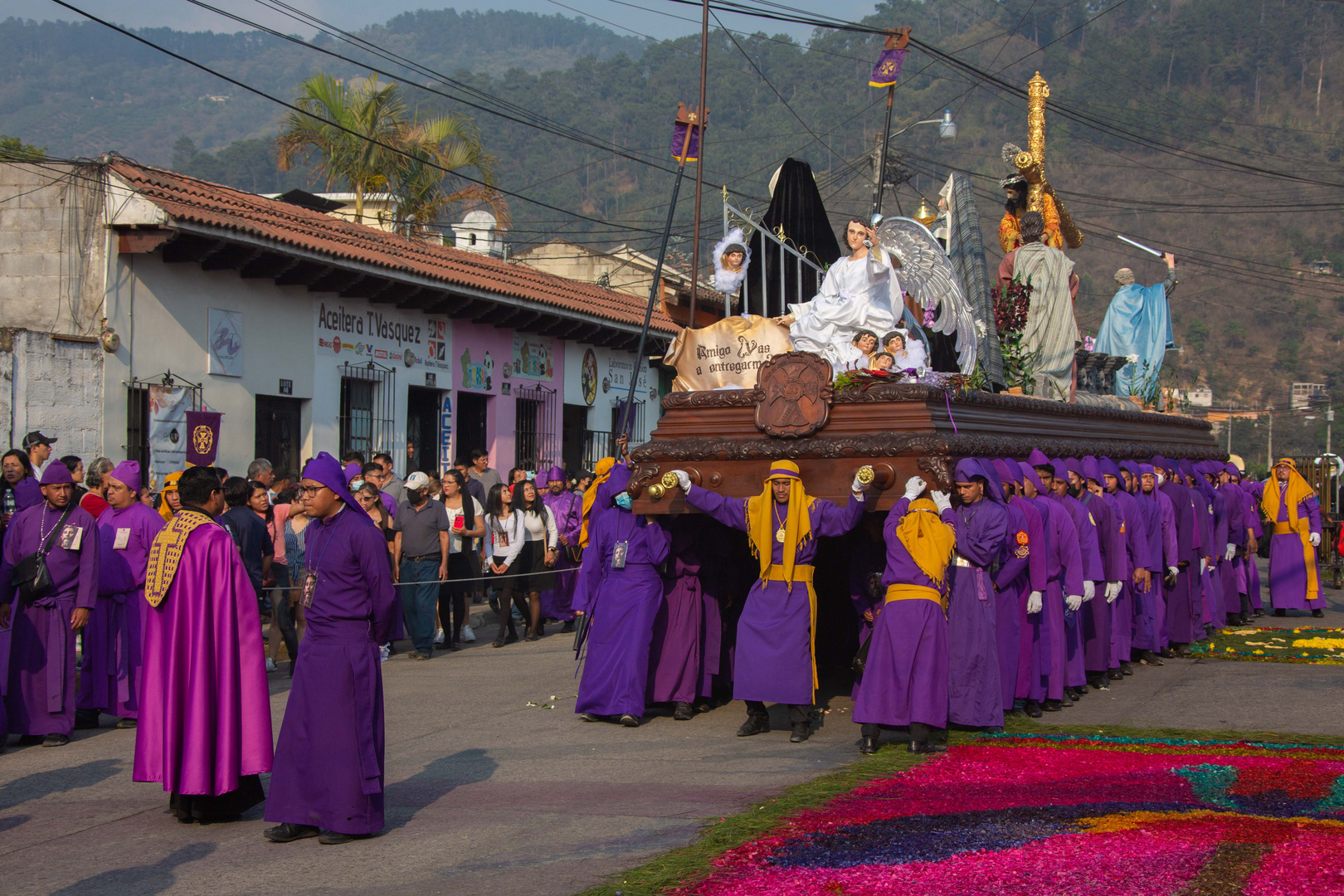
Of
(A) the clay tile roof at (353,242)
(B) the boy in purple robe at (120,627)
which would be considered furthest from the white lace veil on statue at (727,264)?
(A) the clay tile roof at (353,242)

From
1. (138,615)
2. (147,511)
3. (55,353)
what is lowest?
(138,615)

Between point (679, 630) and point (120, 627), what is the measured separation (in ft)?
13.2

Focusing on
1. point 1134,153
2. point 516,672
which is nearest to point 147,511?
point 516,672

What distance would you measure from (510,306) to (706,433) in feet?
39.0

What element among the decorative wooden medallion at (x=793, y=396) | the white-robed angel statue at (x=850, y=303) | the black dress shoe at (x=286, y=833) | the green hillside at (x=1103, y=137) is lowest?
the black dress shoe at (x=286, y=833)

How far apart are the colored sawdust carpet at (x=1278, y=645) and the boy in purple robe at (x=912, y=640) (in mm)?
6020

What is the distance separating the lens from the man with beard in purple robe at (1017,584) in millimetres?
9148

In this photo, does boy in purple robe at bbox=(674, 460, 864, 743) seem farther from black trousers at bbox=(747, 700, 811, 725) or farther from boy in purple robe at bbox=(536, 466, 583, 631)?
boy in purple robe at bbox=(536, 466, 583, 631)

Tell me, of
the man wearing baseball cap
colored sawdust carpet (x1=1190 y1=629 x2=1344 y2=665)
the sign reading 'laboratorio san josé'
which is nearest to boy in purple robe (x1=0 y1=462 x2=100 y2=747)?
the man wearing baseball cap

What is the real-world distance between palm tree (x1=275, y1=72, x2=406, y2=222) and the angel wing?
1450 centimetres

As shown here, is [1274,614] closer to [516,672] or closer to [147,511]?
[516,672]

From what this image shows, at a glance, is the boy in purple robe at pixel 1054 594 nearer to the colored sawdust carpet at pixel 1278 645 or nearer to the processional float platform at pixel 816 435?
the processional float platform at pixel 816 435

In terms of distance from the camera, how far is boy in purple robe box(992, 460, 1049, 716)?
9141 millimetres

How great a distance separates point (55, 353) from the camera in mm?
13594
